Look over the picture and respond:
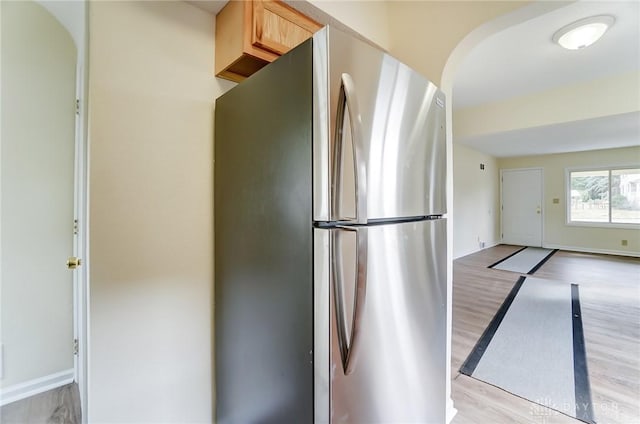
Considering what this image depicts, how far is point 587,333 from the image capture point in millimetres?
2461

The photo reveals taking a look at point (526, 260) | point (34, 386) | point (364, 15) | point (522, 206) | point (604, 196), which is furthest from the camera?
point (522, 206)

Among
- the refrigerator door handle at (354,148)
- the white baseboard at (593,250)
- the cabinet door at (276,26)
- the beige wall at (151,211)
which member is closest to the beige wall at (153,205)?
the beige wall at (151,211)

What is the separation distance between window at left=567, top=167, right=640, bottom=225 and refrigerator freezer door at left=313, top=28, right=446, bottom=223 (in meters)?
7.71

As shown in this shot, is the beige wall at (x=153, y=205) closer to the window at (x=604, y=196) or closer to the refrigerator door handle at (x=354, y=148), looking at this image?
the refrigerator door handle at (x=354, y=148)

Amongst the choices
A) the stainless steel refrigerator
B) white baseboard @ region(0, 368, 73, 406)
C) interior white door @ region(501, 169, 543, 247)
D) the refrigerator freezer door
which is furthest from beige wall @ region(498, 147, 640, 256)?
white baseboard @ region(0, 368, 73, 406)

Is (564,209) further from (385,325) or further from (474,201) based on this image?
(385,325)

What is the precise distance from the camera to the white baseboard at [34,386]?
5.12ft

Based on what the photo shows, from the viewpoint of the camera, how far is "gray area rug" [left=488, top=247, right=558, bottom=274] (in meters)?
4.76

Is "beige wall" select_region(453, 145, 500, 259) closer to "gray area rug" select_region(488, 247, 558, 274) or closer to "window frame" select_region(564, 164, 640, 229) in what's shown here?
"gray area rug" select_region(488, 247, 558, 274)

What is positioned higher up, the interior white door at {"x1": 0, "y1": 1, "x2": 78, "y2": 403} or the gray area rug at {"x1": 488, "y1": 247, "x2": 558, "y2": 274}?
the interior white door at {"x1": 0, "y1": 1, "x2": 78, "y2": 403}

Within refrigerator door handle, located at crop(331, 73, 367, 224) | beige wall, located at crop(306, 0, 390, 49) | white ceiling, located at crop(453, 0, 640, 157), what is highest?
white ceiling, located at crop(453, 0, 640, 157)

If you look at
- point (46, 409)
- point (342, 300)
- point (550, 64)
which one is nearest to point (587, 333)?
point (550, 64)

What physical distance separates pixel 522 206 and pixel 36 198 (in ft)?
28.9

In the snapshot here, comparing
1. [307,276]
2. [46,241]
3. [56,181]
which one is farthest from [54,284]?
[307,276]
